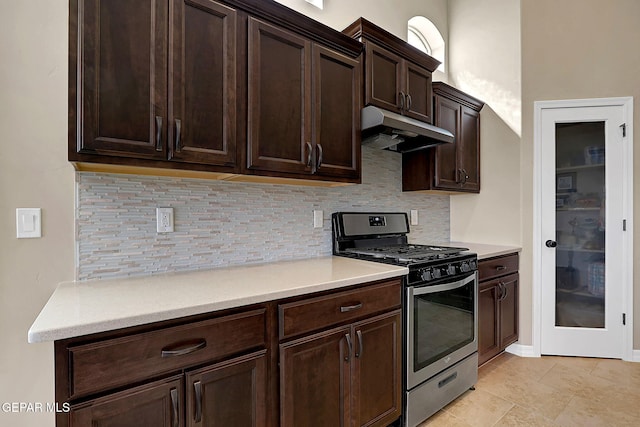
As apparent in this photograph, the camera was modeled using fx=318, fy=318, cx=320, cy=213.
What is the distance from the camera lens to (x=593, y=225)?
9.07 feet

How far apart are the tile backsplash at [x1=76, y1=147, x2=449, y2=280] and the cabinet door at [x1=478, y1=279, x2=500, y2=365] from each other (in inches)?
42.9

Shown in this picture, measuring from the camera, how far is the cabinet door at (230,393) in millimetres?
1103

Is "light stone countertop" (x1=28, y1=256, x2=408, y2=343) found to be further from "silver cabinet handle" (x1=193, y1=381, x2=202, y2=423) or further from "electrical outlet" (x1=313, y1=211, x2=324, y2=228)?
"electrical outlet" (x1=313, y1=211, x2=324, y2=228)

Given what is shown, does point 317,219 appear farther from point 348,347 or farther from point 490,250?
point 490,250

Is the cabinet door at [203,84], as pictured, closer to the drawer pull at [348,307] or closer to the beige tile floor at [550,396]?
the drawer pull at [348,307]

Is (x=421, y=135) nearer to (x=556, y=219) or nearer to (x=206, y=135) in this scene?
(x=206, y=135)

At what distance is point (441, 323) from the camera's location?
1974mm

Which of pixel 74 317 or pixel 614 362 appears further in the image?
pixel 614 362

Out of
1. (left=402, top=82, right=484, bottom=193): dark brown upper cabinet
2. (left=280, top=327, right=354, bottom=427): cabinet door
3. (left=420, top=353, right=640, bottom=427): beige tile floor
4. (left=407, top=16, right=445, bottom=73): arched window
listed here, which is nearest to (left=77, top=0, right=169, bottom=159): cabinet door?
(left=280, top=327, right=354, bottom=427): cabinet door

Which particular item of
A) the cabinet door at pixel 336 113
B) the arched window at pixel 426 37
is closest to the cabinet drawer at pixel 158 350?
the cabinet door at pixel 336 113

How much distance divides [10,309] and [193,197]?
85 cm

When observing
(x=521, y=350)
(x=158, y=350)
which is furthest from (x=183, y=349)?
(x=521, y=350)

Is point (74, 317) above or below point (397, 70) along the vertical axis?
below

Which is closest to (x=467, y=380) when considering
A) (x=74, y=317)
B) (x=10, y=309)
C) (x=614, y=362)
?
(x=614, y=362)
